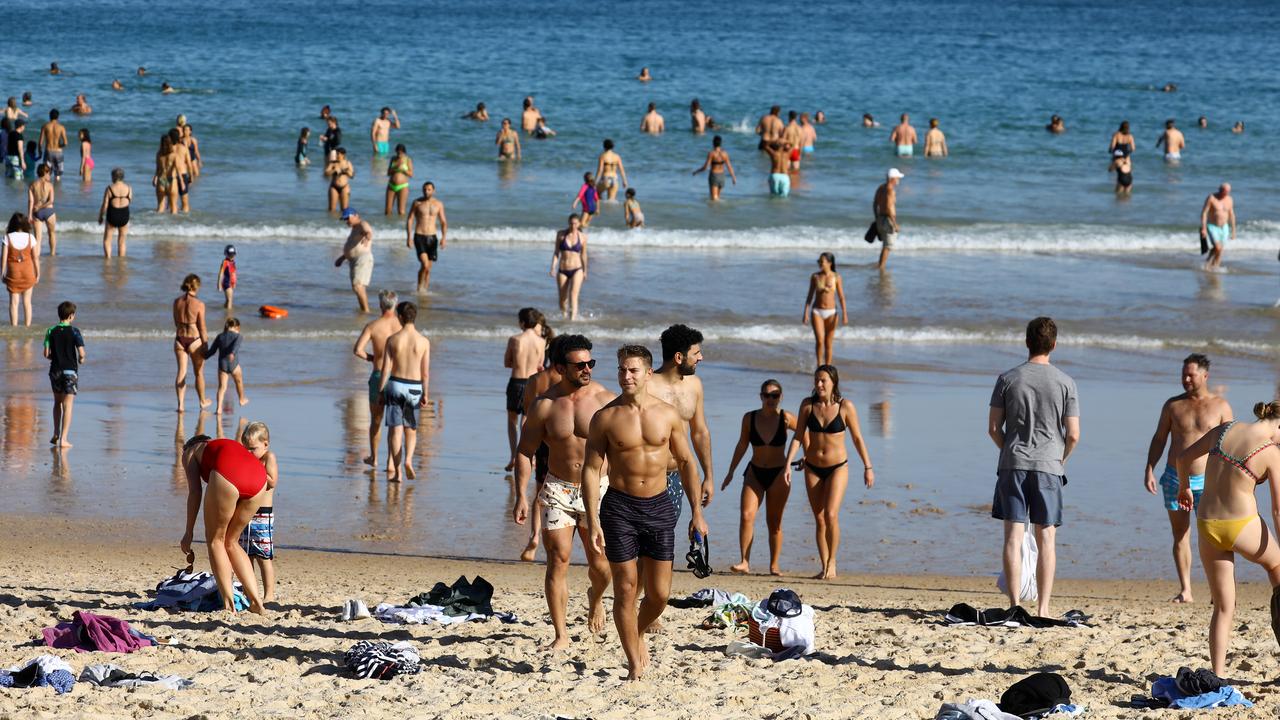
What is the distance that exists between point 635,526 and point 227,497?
2.27 metres

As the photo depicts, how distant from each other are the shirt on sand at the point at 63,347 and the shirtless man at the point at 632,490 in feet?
22.2

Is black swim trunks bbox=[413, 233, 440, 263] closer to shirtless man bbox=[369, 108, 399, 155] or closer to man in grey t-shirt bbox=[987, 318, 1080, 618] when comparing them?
man in grey t-shirt bbox=[987, 318, 1080, 618]

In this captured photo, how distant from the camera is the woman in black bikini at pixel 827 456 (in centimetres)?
912

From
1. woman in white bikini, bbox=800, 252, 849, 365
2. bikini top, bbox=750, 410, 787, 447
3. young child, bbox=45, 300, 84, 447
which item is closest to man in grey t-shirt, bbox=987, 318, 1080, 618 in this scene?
bikini top, bbox=750, 410, 787, 447

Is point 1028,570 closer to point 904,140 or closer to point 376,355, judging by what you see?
point 376,355

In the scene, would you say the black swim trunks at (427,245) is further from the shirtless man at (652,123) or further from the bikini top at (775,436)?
the shirtless man at (652,123)

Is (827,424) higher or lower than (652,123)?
lower

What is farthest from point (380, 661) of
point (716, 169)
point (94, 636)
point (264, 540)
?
point (716, 169)

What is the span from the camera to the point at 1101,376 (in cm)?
1602

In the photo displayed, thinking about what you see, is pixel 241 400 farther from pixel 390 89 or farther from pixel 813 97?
pixel 813 97

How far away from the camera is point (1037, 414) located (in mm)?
7574

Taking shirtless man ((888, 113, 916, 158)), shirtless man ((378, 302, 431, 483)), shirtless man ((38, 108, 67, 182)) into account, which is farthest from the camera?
shirtless man ((888, 113, 916, 158))

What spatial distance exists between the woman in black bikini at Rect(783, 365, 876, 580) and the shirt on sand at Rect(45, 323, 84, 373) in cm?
599

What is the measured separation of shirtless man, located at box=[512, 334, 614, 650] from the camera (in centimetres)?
709
